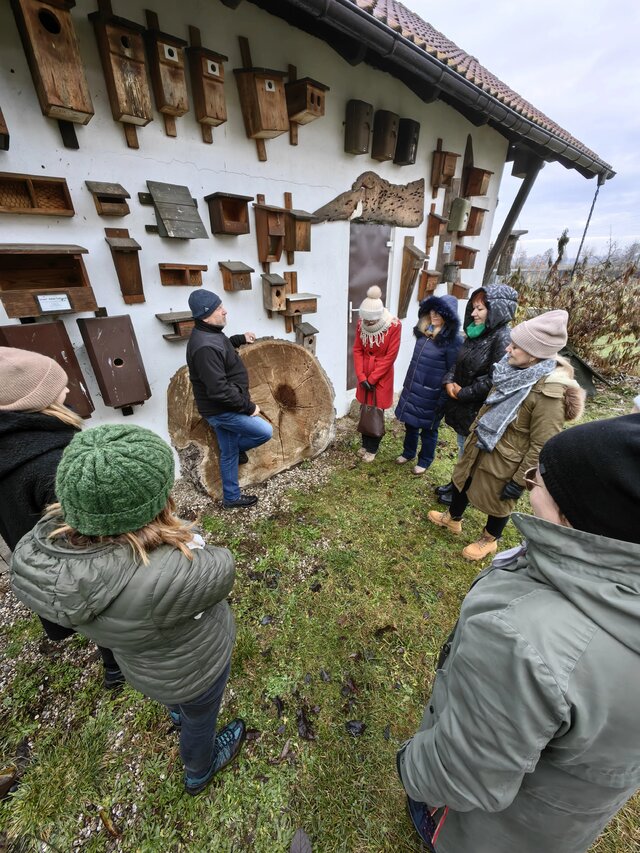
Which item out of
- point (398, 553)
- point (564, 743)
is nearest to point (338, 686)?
point (398, 553)

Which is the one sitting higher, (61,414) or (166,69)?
(166,69)

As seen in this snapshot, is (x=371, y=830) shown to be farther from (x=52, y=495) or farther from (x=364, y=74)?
(x=364, y=74)

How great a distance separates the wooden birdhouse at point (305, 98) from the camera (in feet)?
Answer: 9.64

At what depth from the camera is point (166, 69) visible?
2340mm

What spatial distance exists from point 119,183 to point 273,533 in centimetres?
289

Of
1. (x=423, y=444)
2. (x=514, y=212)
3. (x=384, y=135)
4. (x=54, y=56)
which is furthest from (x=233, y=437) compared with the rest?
(x=514, y=212)

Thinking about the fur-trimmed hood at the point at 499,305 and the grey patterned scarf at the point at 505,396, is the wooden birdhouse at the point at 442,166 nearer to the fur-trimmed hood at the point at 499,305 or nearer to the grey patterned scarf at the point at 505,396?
the fur-trimmed hood at the point at 499,305

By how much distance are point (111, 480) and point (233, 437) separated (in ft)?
7.03

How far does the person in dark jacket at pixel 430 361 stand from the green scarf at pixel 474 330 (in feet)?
0.78

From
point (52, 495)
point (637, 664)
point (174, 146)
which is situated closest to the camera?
point (637, 664)

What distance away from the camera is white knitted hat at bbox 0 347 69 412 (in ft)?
4.66

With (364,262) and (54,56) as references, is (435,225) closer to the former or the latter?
(364,262)

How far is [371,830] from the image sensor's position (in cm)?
155

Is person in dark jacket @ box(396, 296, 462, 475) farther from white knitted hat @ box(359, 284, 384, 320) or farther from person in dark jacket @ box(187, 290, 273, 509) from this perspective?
person in dark jacket @ box(187, 290, 273, 509)
